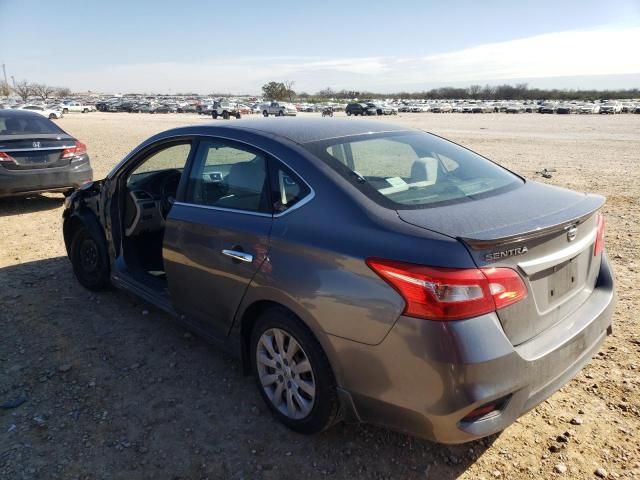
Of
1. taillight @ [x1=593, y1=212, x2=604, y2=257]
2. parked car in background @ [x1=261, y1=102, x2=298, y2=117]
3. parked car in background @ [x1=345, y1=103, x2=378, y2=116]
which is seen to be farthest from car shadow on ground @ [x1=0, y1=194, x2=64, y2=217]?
parked car in background @ [x1=345, y1=103, x2=378, y2=116]

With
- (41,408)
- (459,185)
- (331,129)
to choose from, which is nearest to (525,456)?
(459,185)

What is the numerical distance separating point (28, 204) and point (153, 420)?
7.21 metres

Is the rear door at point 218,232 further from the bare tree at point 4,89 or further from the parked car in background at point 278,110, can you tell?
the bare tree at point 4,89

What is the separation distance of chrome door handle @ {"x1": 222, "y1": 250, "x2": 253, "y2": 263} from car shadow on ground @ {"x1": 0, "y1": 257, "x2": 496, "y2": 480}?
Answer: 37.4 inches

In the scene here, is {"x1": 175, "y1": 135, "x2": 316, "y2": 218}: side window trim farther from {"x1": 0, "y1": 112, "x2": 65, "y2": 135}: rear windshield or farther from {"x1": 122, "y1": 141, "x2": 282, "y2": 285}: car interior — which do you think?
{"x1": 0, "y1": 112, "x2": 65, "y2": 135}: rear windshield

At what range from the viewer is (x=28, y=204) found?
8625 mm

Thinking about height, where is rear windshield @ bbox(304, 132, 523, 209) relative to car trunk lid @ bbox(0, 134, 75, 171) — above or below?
above

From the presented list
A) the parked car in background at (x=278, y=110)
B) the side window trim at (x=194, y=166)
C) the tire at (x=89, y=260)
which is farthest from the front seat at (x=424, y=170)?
the parked car in background at (x=278, y=110)

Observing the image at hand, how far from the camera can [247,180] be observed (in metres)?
3.04

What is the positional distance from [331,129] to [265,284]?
1136 millimetres

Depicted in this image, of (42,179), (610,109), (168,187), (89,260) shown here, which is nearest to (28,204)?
(42,179)

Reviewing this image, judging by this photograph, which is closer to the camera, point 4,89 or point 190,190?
point 190,190

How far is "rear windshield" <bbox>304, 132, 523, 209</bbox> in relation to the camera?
8.57 feet

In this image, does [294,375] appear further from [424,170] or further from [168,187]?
[168,187]
